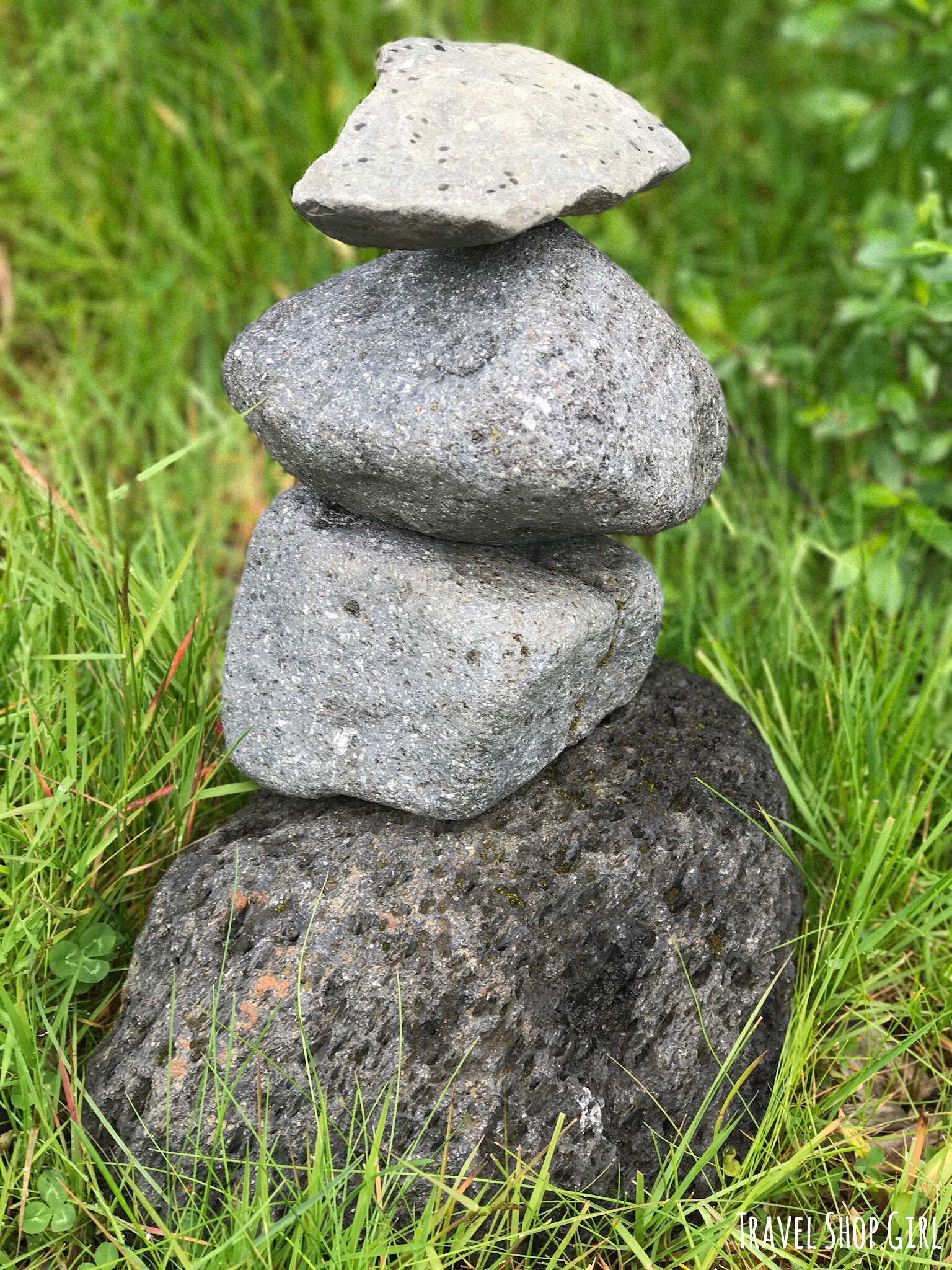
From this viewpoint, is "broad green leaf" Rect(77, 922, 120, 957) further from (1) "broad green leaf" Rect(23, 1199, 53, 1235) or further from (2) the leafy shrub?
(2) the leafy shrub

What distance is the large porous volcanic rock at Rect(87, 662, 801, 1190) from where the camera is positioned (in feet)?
5.85

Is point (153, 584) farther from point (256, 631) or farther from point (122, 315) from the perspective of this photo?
point (122, 315)

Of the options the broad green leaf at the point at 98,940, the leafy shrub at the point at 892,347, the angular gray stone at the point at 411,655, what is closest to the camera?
the angular gray stone at the point at 411,655

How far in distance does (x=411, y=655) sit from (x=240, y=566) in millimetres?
1723

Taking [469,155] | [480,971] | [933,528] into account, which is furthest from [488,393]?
[933,528]

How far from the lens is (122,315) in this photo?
3.79 m

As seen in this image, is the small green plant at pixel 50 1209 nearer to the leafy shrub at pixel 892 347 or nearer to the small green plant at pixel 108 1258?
the small green plant at pixel 108 1258

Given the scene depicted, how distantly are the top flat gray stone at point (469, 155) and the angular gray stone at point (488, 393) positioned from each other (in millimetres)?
134

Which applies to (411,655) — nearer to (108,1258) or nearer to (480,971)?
(480,971)

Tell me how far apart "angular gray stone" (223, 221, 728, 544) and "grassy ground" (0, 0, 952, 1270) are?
0.29 meters

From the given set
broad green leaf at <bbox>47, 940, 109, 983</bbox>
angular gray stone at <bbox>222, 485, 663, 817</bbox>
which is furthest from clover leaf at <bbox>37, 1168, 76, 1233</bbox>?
angular gray stone at <bbox>222, 485, 663, 817</bbox>

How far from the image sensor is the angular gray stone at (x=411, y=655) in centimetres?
186

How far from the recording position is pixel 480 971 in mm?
1844

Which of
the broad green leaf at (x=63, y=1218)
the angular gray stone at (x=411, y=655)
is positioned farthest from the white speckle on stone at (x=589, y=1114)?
the broad green leaf at (x=63, y=1218)
